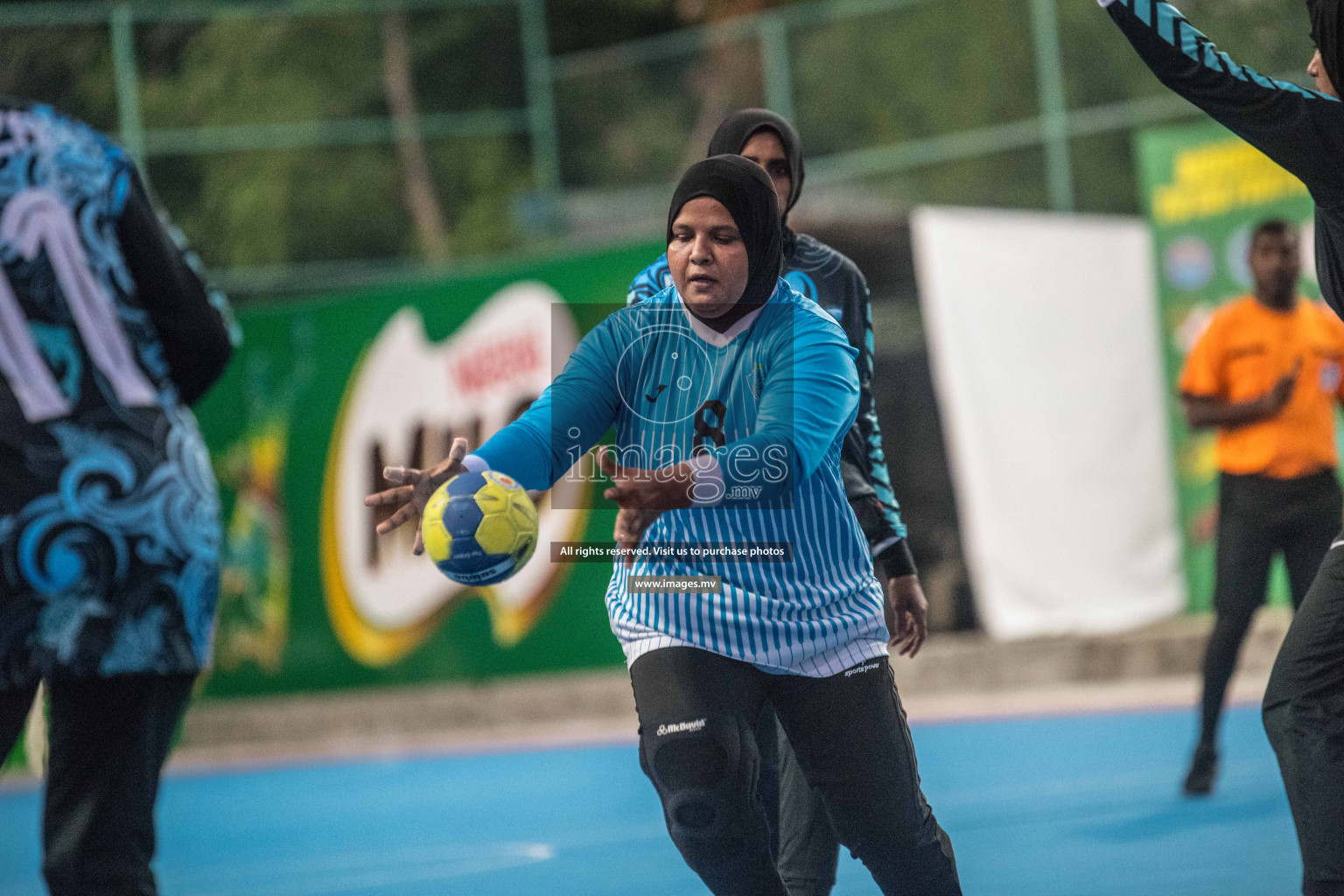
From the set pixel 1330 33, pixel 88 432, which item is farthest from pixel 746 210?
pixel 88 432

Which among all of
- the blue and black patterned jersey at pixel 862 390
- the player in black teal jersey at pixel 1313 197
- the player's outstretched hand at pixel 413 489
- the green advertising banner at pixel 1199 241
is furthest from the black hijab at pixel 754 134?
the green advertising banner at pixel 1199 241

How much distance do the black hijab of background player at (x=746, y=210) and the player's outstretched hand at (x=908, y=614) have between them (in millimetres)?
1105

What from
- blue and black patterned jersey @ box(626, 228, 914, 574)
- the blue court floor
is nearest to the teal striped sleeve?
blue and black patterned jersey @ box(626, 228, 914, 574)

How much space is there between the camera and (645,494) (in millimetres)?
3297

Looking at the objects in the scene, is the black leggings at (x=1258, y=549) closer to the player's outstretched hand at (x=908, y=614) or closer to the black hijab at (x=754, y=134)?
the player's outstretched hand at (x=908, y=614)

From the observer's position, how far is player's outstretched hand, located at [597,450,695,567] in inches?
130

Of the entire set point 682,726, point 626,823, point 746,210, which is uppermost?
point 746,210

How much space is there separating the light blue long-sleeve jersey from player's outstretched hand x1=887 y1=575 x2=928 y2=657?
676 mm

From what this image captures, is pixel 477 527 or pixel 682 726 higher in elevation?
pixel 477 527

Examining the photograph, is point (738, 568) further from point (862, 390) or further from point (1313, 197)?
point (1313, 197)

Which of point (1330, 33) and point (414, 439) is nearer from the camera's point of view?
point (1330, 33)

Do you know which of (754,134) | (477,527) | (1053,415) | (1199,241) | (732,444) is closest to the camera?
(477,527)

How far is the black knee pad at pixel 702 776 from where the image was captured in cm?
354

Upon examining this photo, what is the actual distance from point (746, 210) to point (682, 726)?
42.3 inches
